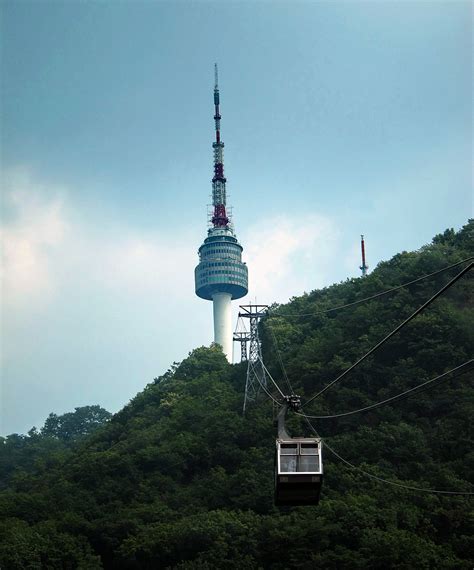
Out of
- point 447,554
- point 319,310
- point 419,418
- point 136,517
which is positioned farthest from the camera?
point 319,310

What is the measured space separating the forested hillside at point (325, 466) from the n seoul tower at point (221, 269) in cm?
3353

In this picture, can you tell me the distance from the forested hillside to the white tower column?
32.7 metres

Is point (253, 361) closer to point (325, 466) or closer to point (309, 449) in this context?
point (325, 466)

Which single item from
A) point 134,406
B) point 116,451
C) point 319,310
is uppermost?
point 319,310

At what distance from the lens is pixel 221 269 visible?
372 ft

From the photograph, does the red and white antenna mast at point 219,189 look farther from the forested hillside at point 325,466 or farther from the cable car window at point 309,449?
the cable car window at point 309,449

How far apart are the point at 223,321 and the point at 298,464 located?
9218 centimetres

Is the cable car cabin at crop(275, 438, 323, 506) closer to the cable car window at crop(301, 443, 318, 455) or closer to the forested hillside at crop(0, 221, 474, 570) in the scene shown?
the cable car window at crop(301, 443, 318, 455)

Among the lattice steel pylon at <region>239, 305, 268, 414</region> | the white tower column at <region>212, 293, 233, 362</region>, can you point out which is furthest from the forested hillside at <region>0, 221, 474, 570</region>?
the white tower column at <region>212, 293, 233, 362</region>

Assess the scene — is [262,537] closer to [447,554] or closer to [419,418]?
[447,554]

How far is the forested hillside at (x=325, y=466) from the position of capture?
43.7 m

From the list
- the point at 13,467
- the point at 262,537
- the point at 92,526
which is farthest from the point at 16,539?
the point at 13,467

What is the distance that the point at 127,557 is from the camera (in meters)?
47.3

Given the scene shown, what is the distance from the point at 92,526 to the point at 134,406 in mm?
32160
